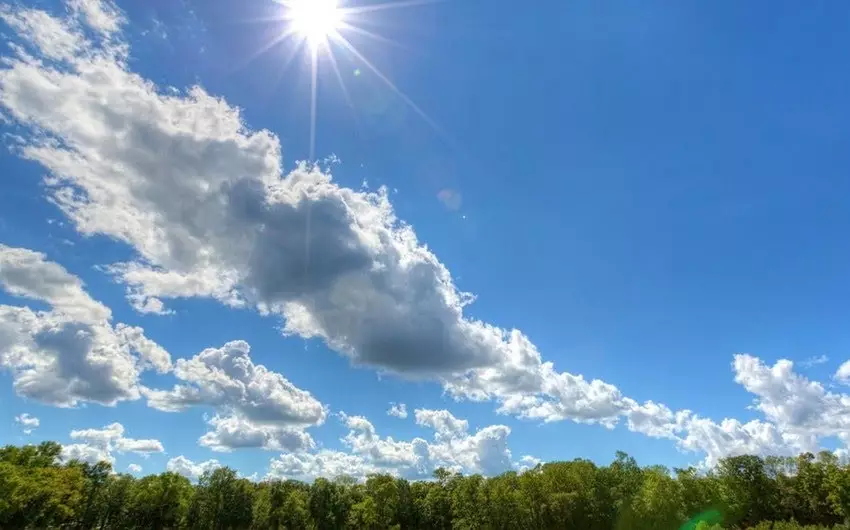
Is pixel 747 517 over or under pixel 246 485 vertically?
under

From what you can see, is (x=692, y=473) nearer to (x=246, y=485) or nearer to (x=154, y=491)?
(x=246, y=485)

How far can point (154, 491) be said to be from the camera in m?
111

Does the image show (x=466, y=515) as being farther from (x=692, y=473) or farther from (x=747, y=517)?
(x=747, y=517)

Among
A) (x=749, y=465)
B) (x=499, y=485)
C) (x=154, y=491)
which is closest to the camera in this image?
(x=749, y=465)

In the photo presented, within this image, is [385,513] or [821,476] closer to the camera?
[821,476]

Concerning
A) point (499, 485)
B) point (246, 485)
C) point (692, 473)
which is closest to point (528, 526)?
point (499, 485)

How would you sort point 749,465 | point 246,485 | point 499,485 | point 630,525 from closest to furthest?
point 630,525, point 749,465, point 499,485, point 246,485

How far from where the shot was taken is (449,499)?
118000 mm

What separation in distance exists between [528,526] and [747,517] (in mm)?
38554

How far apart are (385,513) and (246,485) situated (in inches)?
1405

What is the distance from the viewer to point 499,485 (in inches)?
4023

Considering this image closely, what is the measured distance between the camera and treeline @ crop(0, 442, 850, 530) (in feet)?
273

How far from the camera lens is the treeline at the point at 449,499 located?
273 feet

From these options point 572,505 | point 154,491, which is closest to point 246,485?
point 154,491
